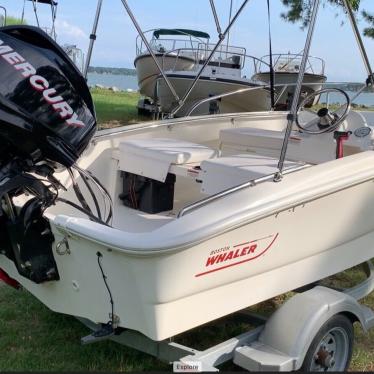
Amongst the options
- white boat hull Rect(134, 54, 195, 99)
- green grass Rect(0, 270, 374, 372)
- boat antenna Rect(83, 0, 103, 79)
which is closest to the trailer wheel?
green grass Rect(0, 270, 374, 372)

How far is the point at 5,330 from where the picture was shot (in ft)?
10.6

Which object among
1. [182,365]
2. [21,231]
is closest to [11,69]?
[21,231]

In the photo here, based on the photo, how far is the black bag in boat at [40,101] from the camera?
2.41 meters

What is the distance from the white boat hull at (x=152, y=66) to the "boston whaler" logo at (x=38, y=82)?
8224mm

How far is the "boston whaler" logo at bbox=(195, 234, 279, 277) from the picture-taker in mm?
2291

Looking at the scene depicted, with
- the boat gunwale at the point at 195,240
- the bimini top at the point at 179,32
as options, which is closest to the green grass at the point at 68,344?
the boat gunwale at the point at 195,240

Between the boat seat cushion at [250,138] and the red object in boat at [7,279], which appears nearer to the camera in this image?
the red object in boat at [7,279]

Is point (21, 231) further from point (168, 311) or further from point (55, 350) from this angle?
point (55, 350)

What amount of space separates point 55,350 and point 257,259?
4.20 ft

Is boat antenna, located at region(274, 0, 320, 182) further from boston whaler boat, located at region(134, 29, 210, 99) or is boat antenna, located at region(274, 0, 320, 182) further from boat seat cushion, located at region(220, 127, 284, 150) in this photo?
boston whaler boat, located at region(134, 29, 210, 99)

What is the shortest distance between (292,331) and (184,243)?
2.27ft

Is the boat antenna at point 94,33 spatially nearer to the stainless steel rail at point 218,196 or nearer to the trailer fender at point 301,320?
the stainless steel rail at point 218,196

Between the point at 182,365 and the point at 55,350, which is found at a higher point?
the point at 182,365

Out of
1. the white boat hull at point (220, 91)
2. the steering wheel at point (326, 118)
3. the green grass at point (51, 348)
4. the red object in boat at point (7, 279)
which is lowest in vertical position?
the green grass at point (51, 348)
